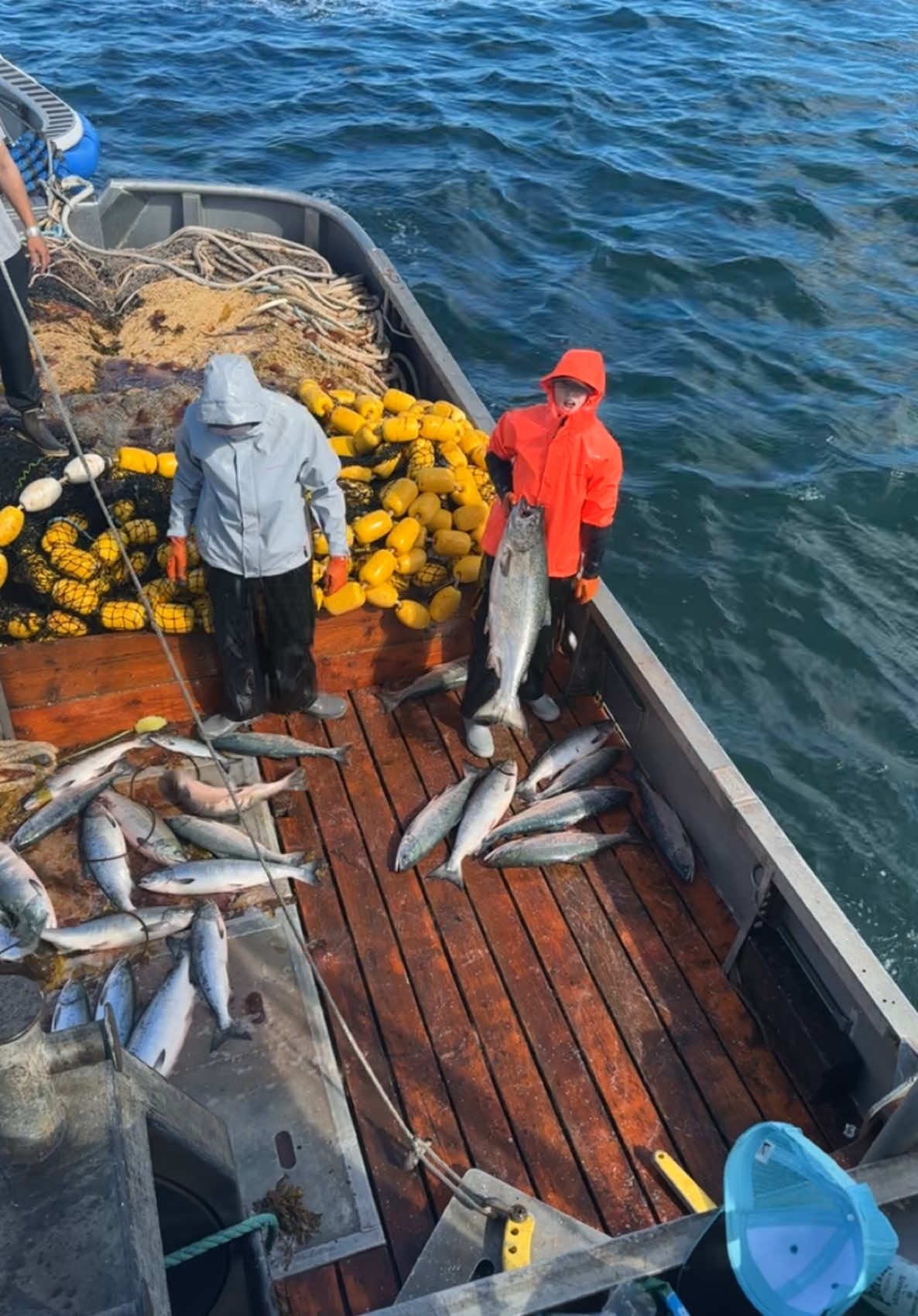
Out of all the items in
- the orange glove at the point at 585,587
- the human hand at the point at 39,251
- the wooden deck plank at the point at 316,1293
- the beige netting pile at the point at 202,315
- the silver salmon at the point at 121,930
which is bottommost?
the wooden deck plank at the point at 316,1293

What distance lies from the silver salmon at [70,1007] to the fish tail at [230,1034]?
61cm

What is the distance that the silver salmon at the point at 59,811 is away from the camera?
5.35 meters

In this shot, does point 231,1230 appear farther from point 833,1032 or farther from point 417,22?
point 417,22

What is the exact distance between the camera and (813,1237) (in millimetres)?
2584

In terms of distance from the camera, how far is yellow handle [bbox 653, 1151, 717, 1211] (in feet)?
13.6

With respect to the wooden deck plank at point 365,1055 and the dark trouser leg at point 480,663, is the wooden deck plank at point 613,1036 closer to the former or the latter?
the wooden deck plank at point 365,1055

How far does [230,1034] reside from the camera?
4602mm

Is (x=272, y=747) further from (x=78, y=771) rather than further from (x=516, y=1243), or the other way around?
(x=516, y=1243)

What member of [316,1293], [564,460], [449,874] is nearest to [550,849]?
[449,874]

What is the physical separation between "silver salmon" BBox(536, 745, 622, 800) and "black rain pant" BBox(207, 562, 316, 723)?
1623 millimetres

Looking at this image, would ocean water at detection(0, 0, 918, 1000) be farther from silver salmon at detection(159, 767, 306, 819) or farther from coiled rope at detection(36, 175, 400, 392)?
silver salmon at detection(159, 767, 306, 819)

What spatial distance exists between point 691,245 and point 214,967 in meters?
13.6

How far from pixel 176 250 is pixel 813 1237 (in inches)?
383

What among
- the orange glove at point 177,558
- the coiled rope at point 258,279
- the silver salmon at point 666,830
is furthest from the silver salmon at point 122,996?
the coiled rope at point 258,279
